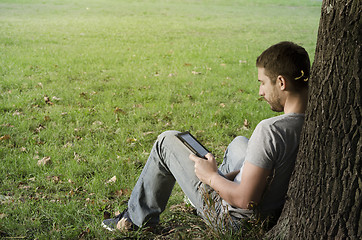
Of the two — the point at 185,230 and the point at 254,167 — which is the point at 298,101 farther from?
the point at 185,230

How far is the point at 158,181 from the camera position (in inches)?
110

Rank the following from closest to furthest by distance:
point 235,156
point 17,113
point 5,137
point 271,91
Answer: point 271,91, point 235,156, point 5,137, point 17,113

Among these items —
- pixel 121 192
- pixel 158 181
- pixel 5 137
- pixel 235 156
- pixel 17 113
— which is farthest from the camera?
pixel 17 113

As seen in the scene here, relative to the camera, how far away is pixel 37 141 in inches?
185

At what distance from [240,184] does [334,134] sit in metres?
0.61

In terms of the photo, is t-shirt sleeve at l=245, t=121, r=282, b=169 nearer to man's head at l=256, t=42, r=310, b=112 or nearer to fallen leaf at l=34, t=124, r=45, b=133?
man's head at l=256, t=42, r=310, b=112

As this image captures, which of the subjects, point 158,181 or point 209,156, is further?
point 158,181

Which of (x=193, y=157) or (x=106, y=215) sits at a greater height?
(x=193, y=157)

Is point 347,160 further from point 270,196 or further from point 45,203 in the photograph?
point 45,203

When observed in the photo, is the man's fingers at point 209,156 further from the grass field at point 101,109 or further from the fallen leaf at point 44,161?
the fallen leaf at point 44,161

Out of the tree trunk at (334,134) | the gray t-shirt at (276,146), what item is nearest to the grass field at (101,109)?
the gray t-shirt at (276,146)

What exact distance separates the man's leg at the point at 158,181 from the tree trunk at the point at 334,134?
836 mm

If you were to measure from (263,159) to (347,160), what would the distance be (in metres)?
0.44

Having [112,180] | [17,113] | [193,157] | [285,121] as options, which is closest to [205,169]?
[193,157]
